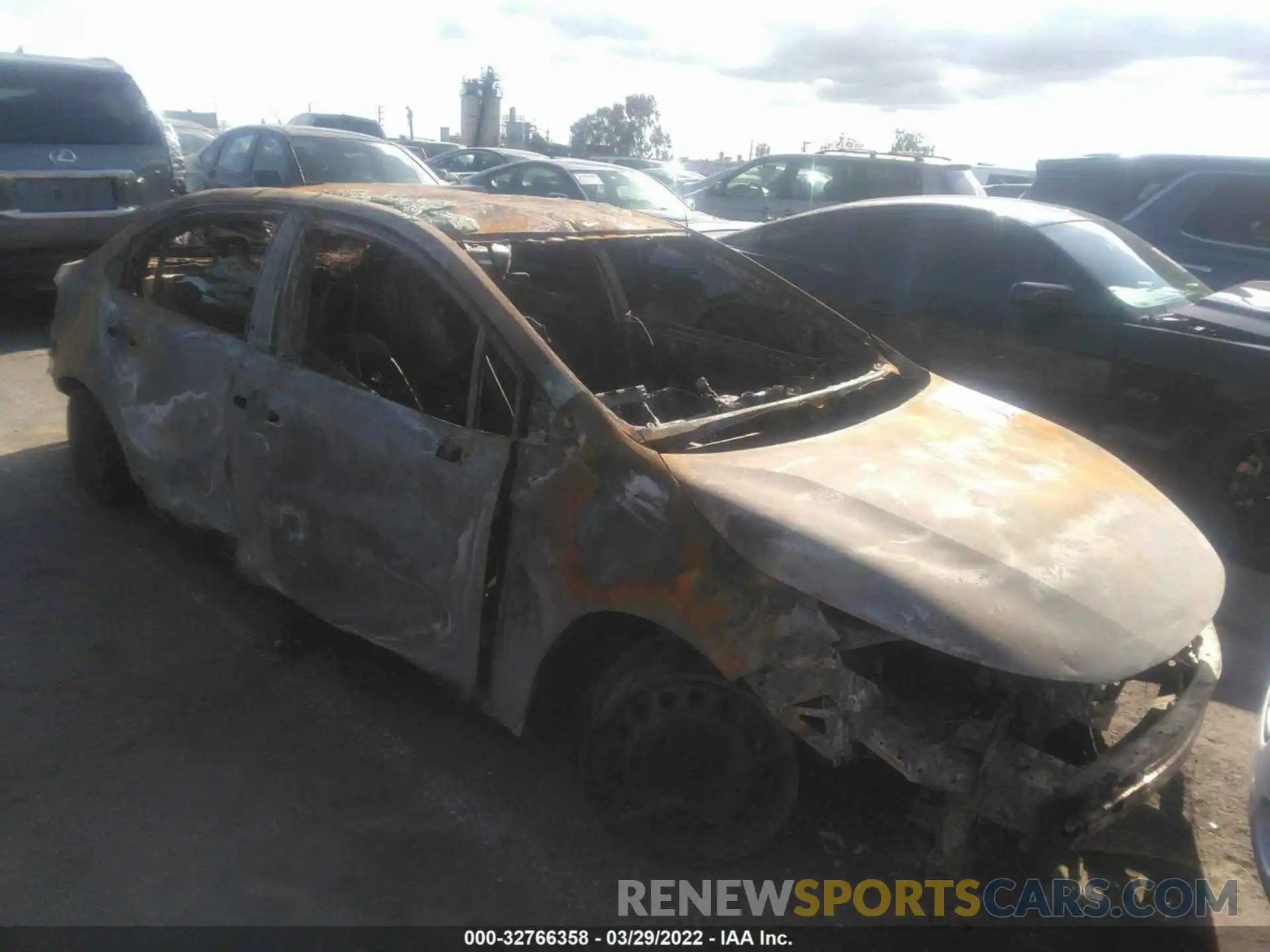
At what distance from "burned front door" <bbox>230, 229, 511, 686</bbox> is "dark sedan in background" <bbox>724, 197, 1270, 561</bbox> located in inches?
126

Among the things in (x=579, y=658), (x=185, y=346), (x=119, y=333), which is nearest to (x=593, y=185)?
(x=119, y=333)

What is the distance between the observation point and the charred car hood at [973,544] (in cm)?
198

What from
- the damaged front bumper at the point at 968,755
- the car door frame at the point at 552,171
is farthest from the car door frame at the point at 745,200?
the damaged front bumper at the point at 968,755

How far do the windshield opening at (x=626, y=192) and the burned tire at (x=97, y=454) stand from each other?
6.41 meters

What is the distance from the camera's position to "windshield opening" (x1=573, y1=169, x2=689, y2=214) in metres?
9.76

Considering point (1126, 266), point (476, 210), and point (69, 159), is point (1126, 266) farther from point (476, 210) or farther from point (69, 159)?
point (69, 159)

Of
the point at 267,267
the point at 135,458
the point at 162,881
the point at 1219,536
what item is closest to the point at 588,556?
the point at 162,881

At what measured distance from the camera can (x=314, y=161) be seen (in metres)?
8.06

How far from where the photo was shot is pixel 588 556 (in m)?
2.31

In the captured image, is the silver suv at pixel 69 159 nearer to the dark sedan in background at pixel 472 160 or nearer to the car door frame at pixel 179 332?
the car door frame at pixel 179 332

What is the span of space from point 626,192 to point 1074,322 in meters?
6.00

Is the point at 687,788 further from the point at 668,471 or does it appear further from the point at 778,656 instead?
the point at 668,471

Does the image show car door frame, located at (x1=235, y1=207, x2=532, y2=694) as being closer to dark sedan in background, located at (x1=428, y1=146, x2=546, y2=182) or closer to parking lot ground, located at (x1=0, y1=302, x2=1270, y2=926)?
parking lot ground, located at (x1=0, y1=302, x2=1270, y2=926)

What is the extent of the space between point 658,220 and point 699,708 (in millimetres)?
2175
